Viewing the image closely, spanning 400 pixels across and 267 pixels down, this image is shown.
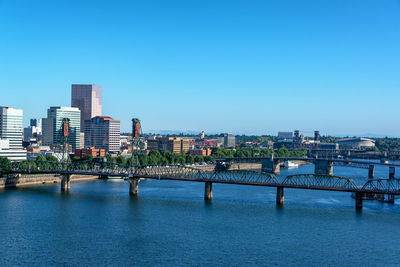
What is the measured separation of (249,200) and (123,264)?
1239 inches

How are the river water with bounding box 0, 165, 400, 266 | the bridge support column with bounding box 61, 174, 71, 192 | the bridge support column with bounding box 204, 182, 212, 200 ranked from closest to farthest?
1. the river water with bounding box 0, 165, 400, 266
2. the bridge support column with bounding box 204, 182, 212, 200
3. the bridge support column with bounding box 61, 174, 71, 192

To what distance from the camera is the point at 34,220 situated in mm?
47469

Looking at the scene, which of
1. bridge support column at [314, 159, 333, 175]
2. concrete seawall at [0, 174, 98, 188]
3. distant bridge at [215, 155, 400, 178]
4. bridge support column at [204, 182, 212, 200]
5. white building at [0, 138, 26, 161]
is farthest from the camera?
bridge support column at [314, 159, 333, 175]

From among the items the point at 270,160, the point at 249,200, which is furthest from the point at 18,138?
the point at 249,200

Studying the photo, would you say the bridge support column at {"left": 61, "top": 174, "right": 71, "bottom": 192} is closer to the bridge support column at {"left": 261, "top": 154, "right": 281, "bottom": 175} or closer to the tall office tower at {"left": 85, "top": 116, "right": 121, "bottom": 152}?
the bridge support column at {"left": 261, "top": 154, "right": 281, "bottom": 175}

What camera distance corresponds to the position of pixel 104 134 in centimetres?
19012

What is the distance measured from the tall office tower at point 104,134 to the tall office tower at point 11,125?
170ft

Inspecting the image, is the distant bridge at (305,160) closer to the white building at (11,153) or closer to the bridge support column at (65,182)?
the white building at (11,153)

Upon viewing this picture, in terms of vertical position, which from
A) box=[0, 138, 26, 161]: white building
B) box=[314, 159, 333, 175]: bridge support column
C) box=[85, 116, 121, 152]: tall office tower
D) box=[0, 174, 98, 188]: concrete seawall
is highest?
box=[85, 116, 121, 152]: tall office tower

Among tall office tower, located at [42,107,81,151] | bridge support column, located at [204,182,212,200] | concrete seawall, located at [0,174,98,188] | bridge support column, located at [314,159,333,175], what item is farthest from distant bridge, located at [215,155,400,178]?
tall office tower, located at [42,107,81,151]

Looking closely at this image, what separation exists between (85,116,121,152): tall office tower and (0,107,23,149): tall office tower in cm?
5191

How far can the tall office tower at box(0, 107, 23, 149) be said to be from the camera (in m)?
132

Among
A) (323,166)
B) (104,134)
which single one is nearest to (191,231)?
(323,166)

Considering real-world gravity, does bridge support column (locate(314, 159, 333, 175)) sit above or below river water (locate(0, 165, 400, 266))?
above
